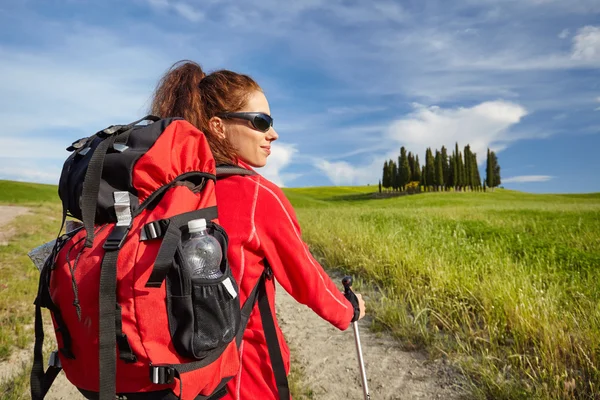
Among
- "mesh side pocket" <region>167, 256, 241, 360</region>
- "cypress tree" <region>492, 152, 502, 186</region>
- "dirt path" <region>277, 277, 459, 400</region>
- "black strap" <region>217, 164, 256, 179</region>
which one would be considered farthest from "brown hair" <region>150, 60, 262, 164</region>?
"cypress tree" <region>492, 152, 502, 186</region>

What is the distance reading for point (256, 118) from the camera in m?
2.02

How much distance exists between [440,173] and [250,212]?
3028 inches

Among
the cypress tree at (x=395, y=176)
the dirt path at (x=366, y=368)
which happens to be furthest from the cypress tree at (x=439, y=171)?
the dirt path at (x=366, y=368)

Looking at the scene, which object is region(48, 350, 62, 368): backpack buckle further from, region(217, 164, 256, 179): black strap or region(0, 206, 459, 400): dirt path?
region(0, 206, 459, 400): dirt path

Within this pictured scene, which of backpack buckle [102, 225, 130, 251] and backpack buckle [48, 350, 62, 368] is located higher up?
backpack buckle [102, 225, 130, 251]

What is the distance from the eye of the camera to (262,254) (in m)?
1.70

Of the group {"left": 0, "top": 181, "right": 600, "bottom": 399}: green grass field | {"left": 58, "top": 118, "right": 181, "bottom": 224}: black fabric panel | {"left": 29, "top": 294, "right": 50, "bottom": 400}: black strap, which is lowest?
{"left": 0, "top": 181, "right": 600, "bottom": 399}: green grass field

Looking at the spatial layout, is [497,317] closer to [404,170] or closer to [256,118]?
[256,118]

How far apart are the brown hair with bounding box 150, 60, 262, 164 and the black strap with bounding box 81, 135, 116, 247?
49cm

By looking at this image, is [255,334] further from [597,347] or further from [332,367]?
[597,347]

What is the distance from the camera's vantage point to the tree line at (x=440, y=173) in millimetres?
75000

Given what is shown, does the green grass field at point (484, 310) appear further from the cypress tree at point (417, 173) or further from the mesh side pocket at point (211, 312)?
the cypress tree at point (417, 173)

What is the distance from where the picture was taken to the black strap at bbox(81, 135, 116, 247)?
5.06 ft

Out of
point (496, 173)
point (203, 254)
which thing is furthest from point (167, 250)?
point (496, 173)
